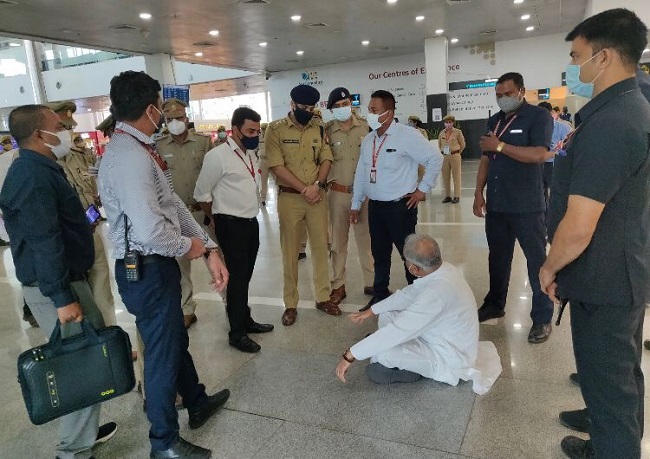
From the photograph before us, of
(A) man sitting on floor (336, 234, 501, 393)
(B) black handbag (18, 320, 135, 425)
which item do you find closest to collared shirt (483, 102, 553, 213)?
(A) man sitting on floor (336, 234, 501, 393)

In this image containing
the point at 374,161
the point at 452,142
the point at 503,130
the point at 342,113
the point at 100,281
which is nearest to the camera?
the point at 100,281

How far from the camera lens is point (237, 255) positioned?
9.70ft

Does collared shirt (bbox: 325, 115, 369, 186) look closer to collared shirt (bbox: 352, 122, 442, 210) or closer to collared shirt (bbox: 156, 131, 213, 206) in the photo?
collared shirt (bbox: 352, 122, 442, 210)

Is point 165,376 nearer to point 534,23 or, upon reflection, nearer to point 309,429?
→ point 309,429

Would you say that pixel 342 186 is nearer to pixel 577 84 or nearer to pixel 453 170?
pixel 577 84

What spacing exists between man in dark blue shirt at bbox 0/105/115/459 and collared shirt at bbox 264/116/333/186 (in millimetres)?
1547

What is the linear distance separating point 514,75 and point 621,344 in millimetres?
1916

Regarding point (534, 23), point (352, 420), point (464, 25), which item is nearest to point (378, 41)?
point (464, 25)

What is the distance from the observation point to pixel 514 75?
281 cm

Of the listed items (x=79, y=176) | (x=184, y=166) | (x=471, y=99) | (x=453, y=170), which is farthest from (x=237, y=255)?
(x=471, y=99)

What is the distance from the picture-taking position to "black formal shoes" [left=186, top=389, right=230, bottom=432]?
2.20m

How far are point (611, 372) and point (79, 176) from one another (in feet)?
11.4

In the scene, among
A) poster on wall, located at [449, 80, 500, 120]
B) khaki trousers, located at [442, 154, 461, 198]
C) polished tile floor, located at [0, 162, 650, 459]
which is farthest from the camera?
poster on wall, located at [449, 80, 500, 120]

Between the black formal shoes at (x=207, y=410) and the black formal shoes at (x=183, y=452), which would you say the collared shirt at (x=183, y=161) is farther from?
the black formal shoes at (x=183, y=452)
